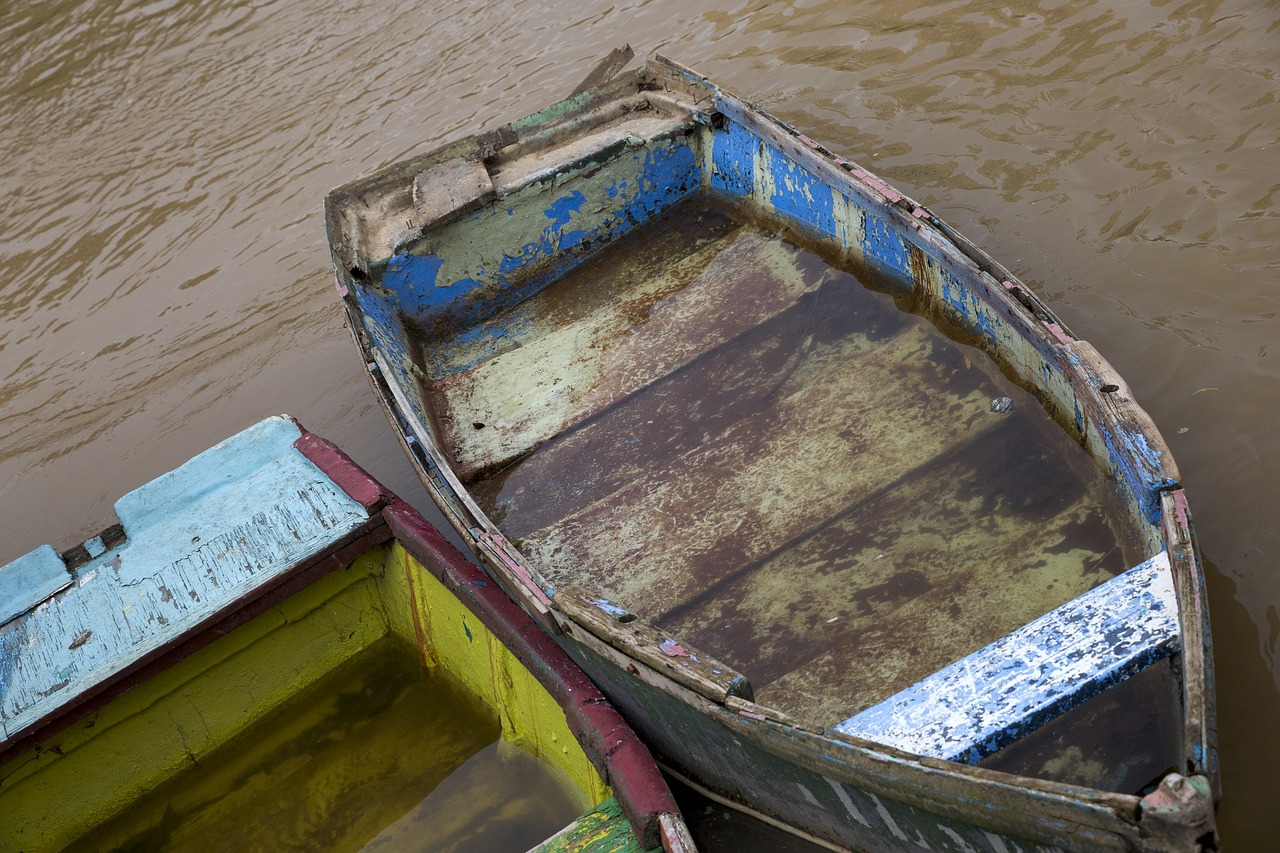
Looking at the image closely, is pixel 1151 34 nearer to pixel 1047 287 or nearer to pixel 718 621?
pixel 1047 287

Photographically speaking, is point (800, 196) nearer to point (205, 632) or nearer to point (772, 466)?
point (772, 466)

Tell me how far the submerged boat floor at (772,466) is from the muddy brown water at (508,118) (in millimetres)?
616

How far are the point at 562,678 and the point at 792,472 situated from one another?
1.14 metres

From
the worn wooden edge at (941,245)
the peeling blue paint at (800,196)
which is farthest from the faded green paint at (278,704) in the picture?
the peeling blue paint at (800,196)

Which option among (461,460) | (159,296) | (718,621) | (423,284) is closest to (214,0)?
(159,296)

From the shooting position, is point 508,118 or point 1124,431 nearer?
point 1124,431

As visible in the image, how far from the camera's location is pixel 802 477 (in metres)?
3.67

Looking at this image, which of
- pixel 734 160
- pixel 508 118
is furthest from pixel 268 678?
pixel 508 118

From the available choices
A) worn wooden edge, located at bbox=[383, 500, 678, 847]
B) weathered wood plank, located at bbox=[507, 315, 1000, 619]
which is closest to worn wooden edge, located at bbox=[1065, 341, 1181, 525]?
weathered wood plank, located at bbox=[507, 315, 1000, 619]

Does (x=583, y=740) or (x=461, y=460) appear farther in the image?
(x=461, y=460)

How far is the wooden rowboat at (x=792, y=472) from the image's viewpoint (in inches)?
94.0

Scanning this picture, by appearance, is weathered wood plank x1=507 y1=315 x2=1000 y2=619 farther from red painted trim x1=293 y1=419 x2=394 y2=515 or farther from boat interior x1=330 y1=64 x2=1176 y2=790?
red painted trim x1=293 y1=419 x2=394 y2=515

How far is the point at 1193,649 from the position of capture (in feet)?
7.21

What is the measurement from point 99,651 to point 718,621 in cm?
202
